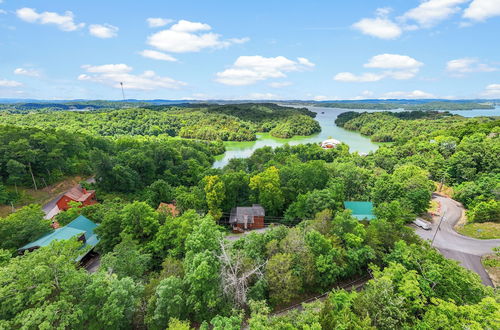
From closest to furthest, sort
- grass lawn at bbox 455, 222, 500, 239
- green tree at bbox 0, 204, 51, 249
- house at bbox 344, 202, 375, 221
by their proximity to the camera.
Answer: green tree at bbox 0, 204, 51, 249, grass lawn at bbox 455, 222, 500, 239, house at bbox 344, 202, 375, 221

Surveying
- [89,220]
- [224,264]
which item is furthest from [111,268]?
[89,220]

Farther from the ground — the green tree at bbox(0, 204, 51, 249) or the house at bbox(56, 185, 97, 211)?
the green tree at bbox(0, 204, 51, 249)

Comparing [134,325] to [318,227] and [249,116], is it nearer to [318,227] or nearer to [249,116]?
[318,227]

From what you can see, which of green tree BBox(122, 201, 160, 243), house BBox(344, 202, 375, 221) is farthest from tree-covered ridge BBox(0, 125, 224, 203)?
house BBox(344, 202, 375, 221)

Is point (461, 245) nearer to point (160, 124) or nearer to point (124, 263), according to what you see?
point (124, 263)

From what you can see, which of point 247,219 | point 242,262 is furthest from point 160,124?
point 242,262

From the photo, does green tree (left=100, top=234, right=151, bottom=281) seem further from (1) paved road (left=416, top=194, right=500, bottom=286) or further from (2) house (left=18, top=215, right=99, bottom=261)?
(1) paved road (left=416, top=194, right=500, bottom=286)

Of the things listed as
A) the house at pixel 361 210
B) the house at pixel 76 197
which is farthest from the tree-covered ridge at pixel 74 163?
the house at pixel 361 210
